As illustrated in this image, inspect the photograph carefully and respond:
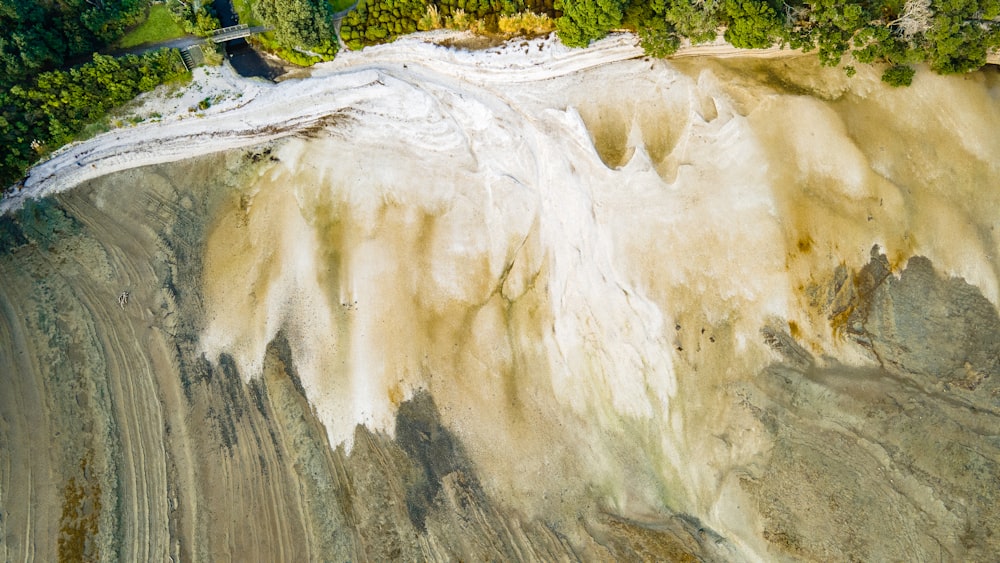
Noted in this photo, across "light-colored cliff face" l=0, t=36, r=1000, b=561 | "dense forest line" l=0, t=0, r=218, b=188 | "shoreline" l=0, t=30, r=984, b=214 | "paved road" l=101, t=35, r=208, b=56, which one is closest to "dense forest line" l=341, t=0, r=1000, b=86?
"light-colored cliff face" l=0, t=36, r=1000, b=561

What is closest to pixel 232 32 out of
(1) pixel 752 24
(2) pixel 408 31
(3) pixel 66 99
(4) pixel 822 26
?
(3) pixel 66 99

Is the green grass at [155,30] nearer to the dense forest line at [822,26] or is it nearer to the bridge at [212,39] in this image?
the bridge at [212,39]

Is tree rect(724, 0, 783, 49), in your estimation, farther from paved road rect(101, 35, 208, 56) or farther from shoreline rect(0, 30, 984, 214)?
paved road rect(101, 35, 208, 56)

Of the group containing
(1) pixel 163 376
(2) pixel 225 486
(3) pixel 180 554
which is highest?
(1) pixel 163 376

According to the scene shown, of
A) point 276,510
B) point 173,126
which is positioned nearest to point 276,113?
point 173,126

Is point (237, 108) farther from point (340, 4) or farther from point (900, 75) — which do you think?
point (900, 75)

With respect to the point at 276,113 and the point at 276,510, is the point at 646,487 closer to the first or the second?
the point at 276,510
